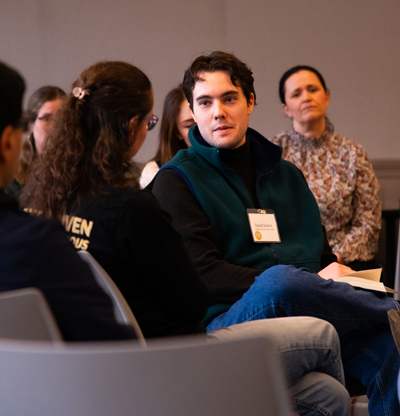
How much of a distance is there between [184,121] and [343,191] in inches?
40.8

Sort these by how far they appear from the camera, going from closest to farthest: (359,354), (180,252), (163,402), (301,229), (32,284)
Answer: (163,402), (32,284), (180,252), (359,354), (301,229)

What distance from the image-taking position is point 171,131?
3084 mm

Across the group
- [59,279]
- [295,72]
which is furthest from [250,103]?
[59,279]

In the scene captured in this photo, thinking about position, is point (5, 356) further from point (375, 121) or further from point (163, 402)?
point (375, 121)

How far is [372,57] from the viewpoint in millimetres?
4828

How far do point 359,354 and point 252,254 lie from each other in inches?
19.6

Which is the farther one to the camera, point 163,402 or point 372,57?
point 372,57

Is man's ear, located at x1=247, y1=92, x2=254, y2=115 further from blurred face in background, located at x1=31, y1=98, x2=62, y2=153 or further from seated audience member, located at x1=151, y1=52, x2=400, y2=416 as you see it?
blurred face in background, located at x1=31, y1=98, x2=62, y2=153

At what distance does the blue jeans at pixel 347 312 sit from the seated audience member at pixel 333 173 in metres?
1.52

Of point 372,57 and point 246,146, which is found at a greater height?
point 372,57

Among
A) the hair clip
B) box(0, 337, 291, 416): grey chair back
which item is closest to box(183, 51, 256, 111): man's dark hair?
the hair clip

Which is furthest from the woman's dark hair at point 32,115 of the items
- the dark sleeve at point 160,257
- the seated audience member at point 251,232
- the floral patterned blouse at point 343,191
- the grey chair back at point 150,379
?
the grey chair back at point 150,379

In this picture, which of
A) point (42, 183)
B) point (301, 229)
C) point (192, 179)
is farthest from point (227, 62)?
point (42, 183)

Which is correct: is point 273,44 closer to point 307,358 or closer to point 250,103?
point 250,103
